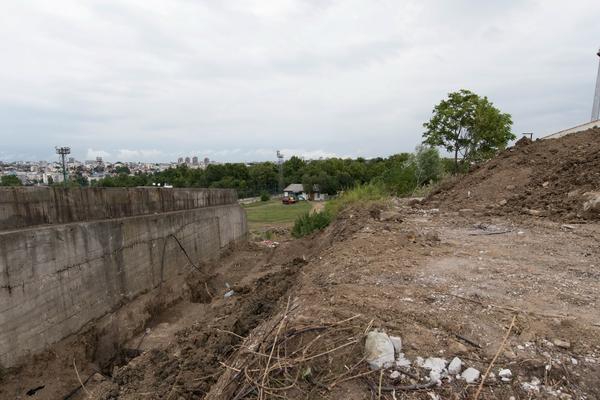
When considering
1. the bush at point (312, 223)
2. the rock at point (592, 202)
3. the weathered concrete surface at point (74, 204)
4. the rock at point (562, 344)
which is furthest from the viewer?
the bush at point (312, 223)

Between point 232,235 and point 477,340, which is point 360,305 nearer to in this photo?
point 477,340

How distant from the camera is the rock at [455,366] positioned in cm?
263

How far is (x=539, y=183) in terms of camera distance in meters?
10.1

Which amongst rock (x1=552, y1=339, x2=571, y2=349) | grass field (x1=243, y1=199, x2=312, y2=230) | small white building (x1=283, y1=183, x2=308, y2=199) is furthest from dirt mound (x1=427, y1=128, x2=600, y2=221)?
small white building (x1=283, y1=183, x2=308, y2=199)

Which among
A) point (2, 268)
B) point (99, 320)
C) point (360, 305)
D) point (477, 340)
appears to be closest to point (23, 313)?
point (2, 268)

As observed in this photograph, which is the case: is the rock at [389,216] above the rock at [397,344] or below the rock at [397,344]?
above

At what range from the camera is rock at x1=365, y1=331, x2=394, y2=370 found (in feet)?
8.97

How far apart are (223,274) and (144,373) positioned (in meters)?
6.34

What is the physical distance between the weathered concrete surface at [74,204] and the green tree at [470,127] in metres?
17.1

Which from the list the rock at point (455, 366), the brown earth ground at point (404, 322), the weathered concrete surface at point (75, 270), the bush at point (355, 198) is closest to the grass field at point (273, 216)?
the bush at point (355, 198)

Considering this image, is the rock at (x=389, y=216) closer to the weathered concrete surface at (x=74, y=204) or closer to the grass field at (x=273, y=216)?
the weathered concrete surface at (x=74, y=204)

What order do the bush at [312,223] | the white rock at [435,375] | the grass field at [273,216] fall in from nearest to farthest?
the white rock at [435,375] → the bush at [312,223] → the grass field at [273,216]

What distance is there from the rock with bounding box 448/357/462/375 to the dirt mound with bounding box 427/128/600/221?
649cm

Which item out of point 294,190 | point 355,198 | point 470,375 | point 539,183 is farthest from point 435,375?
point 294,190
